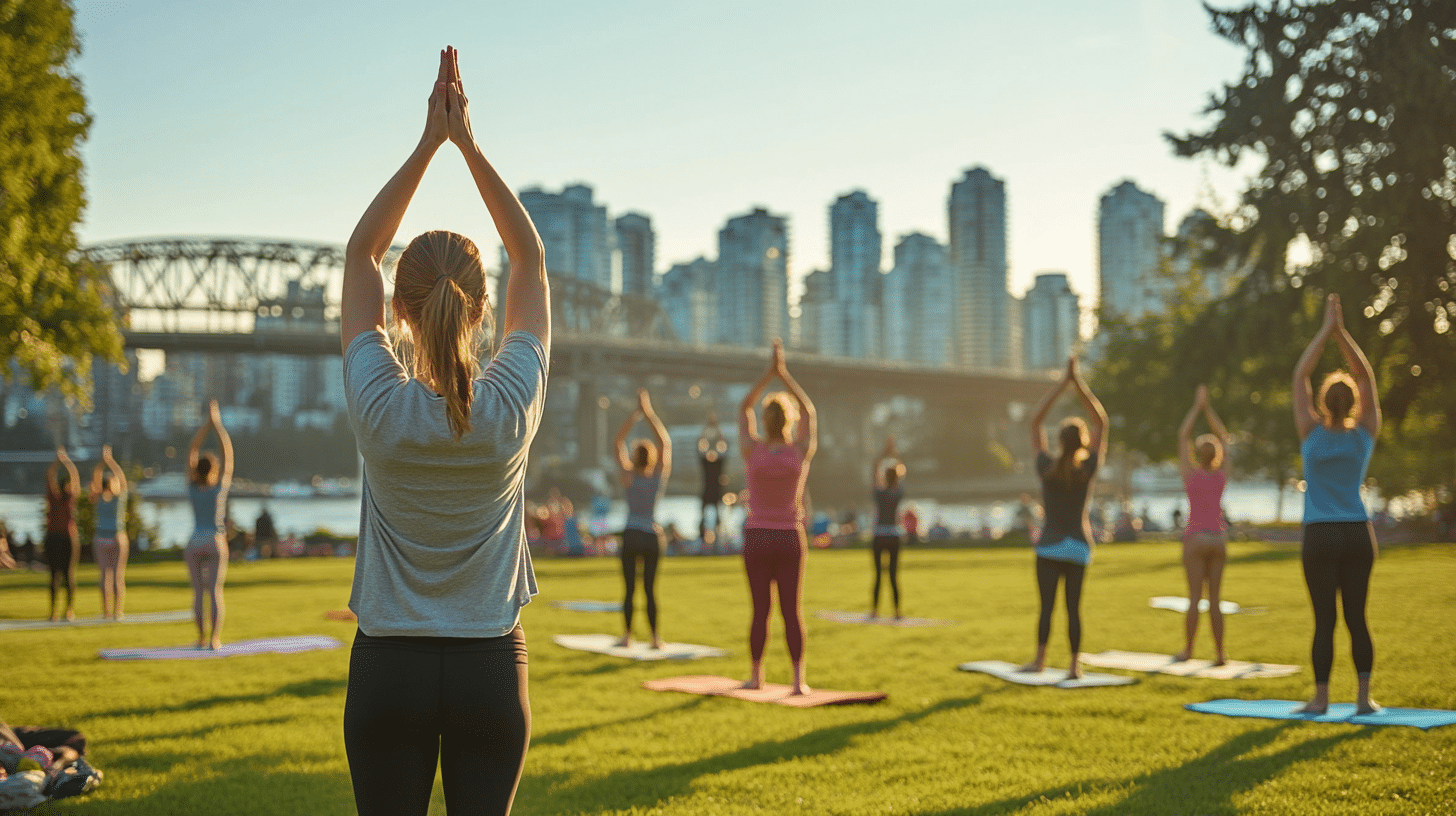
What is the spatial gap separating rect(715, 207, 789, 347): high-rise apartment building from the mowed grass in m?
159

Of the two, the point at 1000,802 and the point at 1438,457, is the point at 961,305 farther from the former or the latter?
the point at 1000,802

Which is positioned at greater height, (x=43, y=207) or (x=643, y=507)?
(x=43, y=207)

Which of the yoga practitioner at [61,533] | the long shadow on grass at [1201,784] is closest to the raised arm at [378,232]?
the long shadow on grass at [1201,784]

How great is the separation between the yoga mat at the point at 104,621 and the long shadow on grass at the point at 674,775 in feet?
30.8

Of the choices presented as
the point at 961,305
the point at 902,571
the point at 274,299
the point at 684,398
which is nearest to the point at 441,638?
the point at 902,571

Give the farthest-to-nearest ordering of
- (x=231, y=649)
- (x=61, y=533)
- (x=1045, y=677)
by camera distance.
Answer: (x=61, y=533), (x=231, y=649), (x=1045, y=677)

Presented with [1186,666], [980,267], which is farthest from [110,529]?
[980,267]

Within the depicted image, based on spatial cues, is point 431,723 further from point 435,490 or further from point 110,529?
point 110,529

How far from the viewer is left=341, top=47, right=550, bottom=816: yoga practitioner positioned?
238 cm

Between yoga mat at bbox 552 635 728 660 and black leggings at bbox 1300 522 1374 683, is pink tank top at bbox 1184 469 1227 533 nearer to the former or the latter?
black leggings at bbox 1300 522 1374 683

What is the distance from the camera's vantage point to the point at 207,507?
10.6 meters

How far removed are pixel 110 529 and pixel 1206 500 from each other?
1136 centimetres

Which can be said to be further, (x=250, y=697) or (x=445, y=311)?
(x=250, y=697)

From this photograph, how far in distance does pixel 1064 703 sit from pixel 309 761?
494 centimetres
